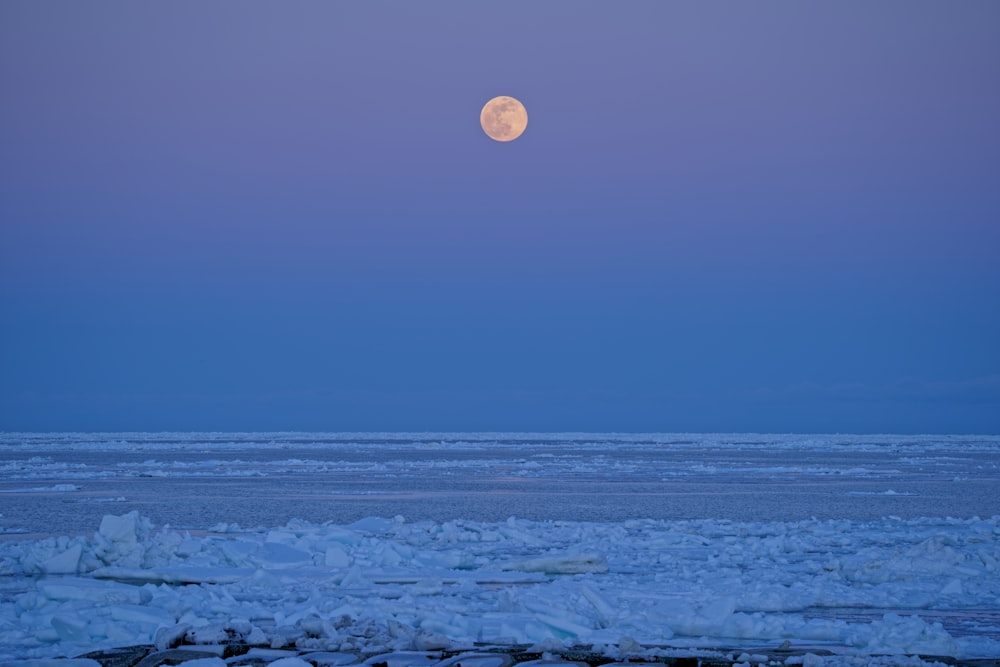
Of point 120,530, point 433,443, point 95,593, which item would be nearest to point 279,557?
point 120,530

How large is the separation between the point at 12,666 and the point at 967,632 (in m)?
6.14

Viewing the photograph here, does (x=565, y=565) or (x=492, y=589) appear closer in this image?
(x=492, y=589)

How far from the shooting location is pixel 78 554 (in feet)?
31.4

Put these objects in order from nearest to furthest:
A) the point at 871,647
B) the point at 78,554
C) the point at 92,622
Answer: the point at 871,647 → the point at 92,622 → the point at 78,554

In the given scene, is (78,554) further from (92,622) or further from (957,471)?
(957,471)

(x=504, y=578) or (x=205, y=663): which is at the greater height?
(x=205, y=663)

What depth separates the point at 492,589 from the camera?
893 cm

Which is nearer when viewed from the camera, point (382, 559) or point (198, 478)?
point (382, 559)

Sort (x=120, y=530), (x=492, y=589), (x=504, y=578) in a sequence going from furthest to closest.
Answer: (x=120, y=530) < (x=504, y=578) < (x=492, y=589)

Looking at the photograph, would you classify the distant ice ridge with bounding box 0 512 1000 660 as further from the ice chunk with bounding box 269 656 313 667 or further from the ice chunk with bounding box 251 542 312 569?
the ice chunk with bounding box 269 656 313 667

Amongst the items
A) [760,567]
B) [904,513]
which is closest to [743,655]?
[760,567]

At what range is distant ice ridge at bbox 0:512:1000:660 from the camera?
6.93 m

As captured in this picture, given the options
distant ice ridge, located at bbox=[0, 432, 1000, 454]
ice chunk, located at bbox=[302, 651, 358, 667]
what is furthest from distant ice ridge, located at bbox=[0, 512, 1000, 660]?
distant ice ridge, located at bbox=[0, 432, 1000, 454]

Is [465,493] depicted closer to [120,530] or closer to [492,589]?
[120,530]
